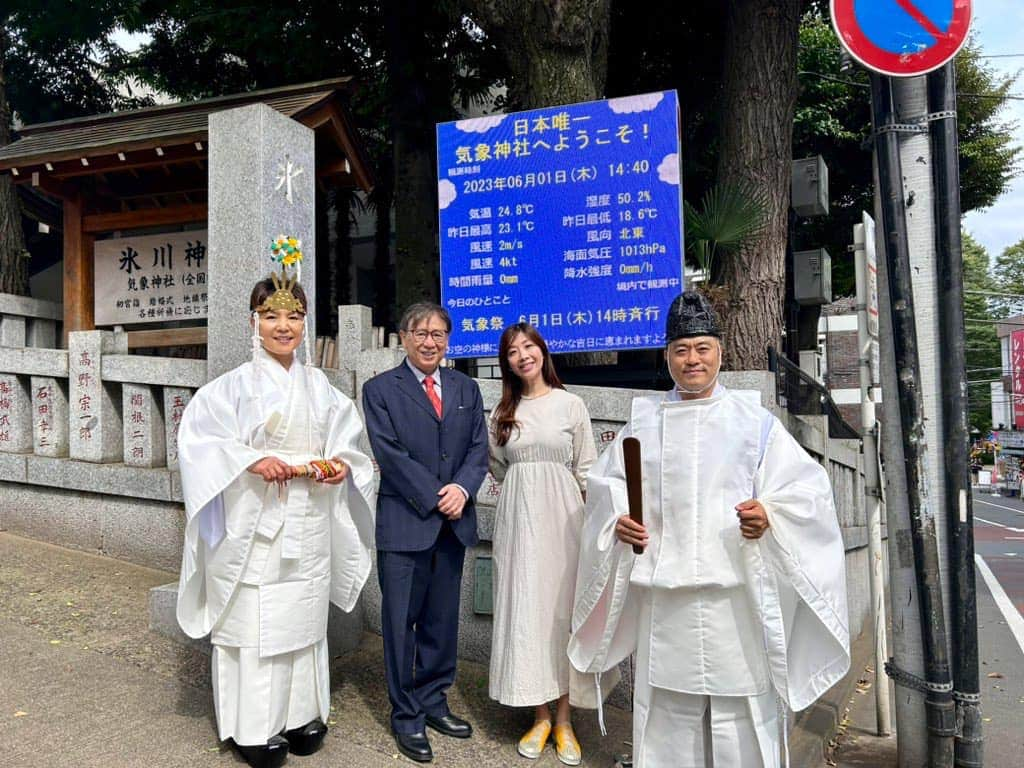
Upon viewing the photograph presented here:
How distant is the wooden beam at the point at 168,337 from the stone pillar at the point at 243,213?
3605 mm

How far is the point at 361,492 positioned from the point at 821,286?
26.6 ft

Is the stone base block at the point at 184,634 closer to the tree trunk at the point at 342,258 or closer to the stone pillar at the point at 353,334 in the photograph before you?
the stone pillar at the point at 353,334

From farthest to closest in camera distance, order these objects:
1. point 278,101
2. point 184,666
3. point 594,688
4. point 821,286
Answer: point 821,286 → point 278,101 → point 184,666 → point 594,688

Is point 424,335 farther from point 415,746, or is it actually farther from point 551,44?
point 551,44

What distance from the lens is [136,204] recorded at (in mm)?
9047

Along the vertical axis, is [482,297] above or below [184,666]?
above

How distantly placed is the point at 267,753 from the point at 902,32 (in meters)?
4.43

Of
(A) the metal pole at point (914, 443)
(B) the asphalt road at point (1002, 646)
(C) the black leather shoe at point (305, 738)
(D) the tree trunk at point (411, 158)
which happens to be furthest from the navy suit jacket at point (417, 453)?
(D) the tree trunk at point (411, 158)

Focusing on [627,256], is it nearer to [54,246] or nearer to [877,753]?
[877,753]

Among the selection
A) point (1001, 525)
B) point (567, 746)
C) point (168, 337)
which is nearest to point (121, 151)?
point (168, 337)

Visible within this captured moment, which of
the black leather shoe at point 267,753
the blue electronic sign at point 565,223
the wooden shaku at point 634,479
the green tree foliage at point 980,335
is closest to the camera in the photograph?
the wooden shaku at point 634,479

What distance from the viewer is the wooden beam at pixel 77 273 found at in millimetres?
9008

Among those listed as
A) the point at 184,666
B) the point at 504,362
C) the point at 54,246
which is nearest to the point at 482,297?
the point at 504,362

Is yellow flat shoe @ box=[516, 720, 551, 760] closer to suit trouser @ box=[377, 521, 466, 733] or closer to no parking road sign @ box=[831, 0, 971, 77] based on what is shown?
suit trouser @ box=[377, 521, 466, 733]
